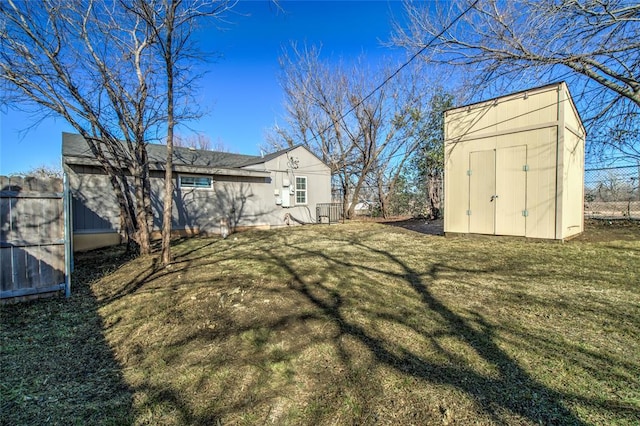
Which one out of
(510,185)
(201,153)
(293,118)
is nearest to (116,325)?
(510,185)

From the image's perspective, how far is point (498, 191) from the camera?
6.32 meters

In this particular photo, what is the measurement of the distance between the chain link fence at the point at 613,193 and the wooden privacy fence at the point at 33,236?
12799 mm

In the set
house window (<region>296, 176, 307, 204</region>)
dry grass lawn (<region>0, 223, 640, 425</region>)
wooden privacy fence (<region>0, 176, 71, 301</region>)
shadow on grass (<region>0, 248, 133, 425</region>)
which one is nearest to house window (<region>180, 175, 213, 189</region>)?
house window (<region>296, 176, 307, 204</region>)

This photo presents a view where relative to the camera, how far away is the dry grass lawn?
156cm

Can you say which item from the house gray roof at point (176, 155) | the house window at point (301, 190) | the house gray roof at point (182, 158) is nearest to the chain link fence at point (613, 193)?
the house window at point (301, 190)

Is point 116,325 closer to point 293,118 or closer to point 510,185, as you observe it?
point 510,185

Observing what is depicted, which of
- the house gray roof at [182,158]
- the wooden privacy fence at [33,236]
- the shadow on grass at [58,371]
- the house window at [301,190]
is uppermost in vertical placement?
the house gray roof at [182,158]

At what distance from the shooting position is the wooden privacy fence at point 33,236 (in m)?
3.32

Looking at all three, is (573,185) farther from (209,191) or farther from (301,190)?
(209,191)

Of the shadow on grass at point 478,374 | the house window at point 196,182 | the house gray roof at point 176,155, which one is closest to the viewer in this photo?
the shadow on grass at point 478,374

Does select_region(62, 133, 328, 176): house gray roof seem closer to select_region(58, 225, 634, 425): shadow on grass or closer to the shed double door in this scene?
select_region(58, 225, 634, 425): shadow on grass

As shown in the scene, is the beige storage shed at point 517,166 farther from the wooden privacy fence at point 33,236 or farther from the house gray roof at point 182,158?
the wooden privacy fence at point 33,236

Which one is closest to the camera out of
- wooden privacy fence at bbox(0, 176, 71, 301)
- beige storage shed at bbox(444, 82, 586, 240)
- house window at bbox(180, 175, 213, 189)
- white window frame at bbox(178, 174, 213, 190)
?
wooden privacy fence at bbox(0, 176, 71, 301)

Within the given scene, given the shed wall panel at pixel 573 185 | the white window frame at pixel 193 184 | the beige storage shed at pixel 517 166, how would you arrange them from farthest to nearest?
1. the white window frame at pixel 193 184
2. the shed wall panel at pixel 573 185
3. the beige storage shed at pixel 517 166
